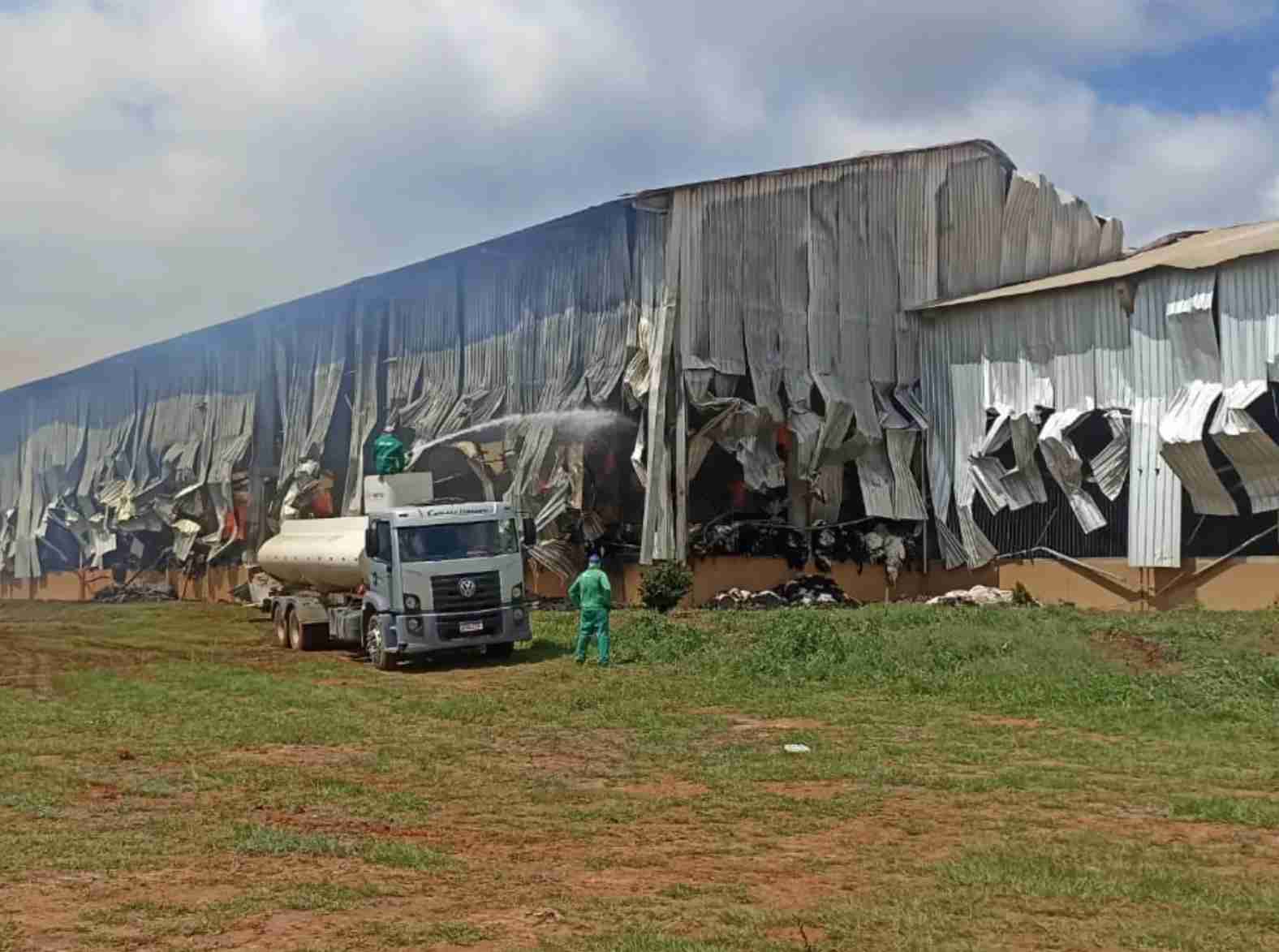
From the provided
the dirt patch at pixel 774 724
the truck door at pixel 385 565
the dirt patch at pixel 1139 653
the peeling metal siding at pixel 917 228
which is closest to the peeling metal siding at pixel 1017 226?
the peeling metal siding at pixel 917 228

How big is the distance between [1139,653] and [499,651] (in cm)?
1000

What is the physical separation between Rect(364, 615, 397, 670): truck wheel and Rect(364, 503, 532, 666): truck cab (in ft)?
0.20

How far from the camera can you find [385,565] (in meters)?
21.8

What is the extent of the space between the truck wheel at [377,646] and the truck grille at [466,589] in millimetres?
1180

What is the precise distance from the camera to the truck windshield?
21.5m

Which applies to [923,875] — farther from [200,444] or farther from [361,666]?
[200,444]

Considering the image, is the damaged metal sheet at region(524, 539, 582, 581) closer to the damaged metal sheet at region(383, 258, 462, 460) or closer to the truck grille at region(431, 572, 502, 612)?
the damaged metal sheet at region(383, 258, 462, 460)

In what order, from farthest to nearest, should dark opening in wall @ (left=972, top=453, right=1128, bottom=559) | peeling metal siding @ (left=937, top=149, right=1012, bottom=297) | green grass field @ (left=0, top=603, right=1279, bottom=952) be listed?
1. peeling metal siding @ (left=937, top=149, right=1012, bottom=297)
2. dark opening in wall @ (left=972, top=453, right=1128, bottom=559)
3. green grass field @ (left=0, top=603, right=1279, bottom=952)

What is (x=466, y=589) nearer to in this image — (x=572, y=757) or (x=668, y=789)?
(x=572, y=757)

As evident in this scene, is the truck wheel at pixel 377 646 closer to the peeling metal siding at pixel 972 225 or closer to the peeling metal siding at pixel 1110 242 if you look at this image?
the peeling metal siding at pixel 972 225

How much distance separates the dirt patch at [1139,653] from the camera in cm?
1775

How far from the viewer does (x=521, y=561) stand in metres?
22.0

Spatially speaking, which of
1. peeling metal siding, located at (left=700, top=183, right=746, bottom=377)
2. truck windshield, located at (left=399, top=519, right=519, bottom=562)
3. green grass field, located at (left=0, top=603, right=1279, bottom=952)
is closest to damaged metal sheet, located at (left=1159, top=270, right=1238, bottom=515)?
green grass field, located at (left=0, top=603, right=1279, bottom=952)

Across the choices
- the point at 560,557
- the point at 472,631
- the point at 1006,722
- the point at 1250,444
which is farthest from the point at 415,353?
the point at 1006,722
